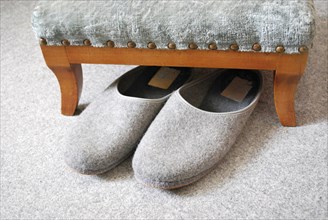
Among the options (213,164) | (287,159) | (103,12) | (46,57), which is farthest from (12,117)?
(287,159)

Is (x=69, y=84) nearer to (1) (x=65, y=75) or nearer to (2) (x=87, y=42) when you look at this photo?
(1) (x=65, y=75)

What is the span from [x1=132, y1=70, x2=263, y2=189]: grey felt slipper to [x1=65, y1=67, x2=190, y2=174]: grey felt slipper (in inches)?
1.3

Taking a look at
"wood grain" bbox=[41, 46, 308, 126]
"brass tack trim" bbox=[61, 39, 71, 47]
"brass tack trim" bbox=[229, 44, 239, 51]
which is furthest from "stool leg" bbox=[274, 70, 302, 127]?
"brass tack trim" bbox=[61, 39, 71, 47]

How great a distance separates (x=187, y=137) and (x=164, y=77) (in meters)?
0.24

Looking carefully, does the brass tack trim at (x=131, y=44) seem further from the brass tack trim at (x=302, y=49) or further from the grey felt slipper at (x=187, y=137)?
the brass tack trim at (x=302, y=49)

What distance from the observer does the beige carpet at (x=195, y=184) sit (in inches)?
33.2

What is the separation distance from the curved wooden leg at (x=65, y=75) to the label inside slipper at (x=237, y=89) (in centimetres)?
37

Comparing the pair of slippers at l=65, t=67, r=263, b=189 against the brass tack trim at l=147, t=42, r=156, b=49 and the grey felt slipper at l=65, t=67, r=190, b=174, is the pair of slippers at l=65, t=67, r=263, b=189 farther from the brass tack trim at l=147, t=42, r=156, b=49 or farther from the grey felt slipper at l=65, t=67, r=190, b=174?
the brass tack trim at l=147, t=42, r=156, b=49

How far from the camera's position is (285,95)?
93 centimetres

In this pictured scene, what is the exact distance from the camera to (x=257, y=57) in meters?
0.84

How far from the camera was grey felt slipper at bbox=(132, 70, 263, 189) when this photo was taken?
834mm

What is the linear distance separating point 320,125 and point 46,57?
680 mm

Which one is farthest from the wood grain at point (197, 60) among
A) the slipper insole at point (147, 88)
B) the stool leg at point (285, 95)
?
the slipper insole at point (147, 88)

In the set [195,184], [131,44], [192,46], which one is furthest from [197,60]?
[195,184]
